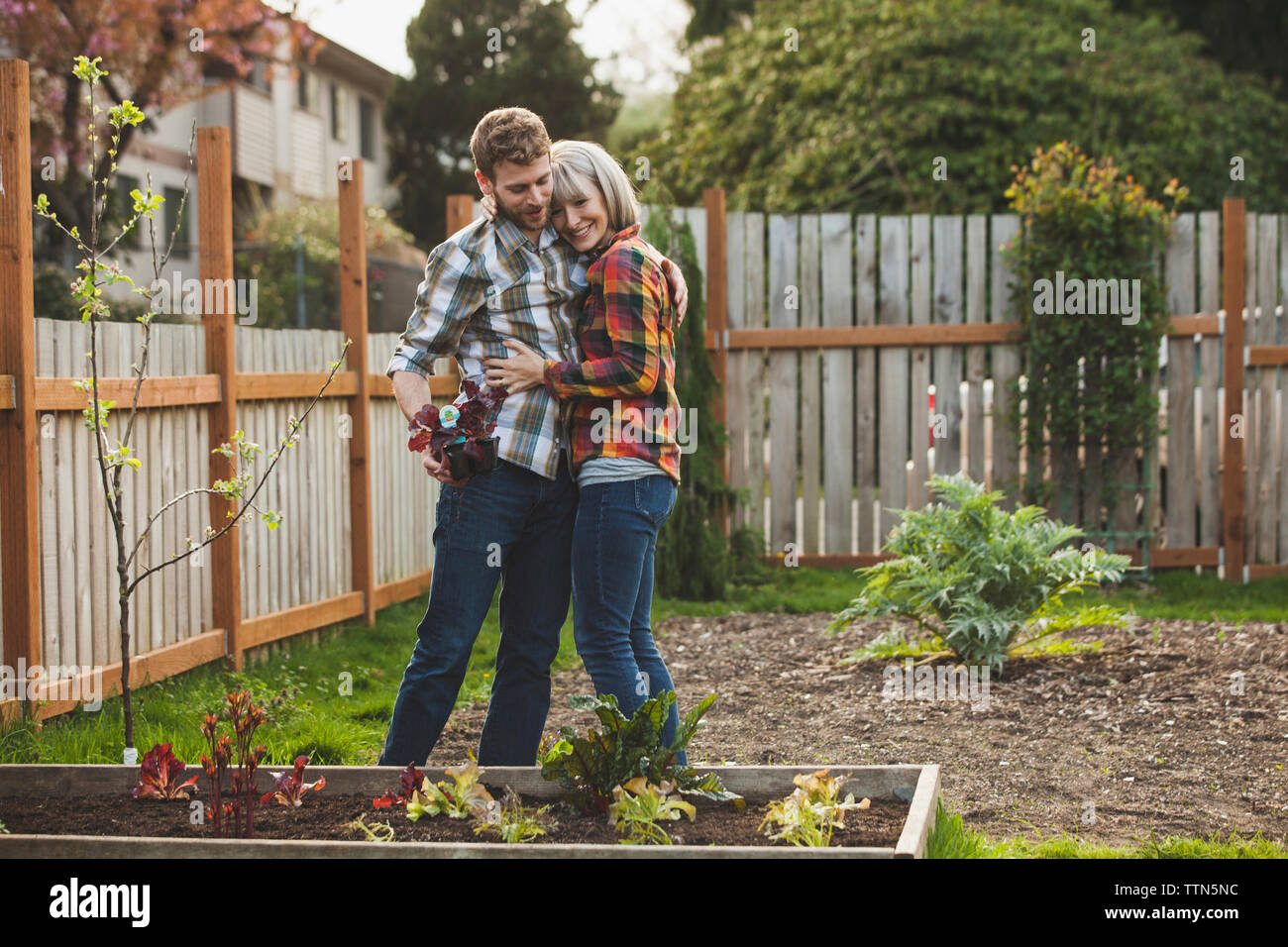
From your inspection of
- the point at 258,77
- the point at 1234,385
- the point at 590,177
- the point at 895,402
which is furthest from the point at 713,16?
the point at 590,177

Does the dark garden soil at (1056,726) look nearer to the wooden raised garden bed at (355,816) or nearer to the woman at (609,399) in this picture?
the wooden raised garden bed at (355,816)

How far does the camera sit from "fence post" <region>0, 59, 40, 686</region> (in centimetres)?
399

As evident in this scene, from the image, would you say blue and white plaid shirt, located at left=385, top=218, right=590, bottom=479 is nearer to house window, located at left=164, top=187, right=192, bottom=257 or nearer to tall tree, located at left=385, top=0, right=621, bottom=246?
house window, located at left=164, top=187, right=192, bottom=257

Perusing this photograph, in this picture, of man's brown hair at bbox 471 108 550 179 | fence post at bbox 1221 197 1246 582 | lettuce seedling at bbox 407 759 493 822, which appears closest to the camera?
lettuce seedling at bbox 407 759 493 822

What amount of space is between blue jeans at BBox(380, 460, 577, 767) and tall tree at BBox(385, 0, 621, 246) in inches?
855

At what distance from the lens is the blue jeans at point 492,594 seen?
3.09 meters

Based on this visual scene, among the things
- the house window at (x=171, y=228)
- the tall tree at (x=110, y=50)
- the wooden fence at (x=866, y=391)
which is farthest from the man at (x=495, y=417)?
the house window at (x=171, y=228)

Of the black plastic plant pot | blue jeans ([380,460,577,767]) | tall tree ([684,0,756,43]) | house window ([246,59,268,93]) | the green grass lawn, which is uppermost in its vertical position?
tall tree ([684,0,756,43])

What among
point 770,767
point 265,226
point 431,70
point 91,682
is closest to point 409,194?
point 431,70

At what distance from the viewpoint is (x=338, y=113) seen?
24.2 metres

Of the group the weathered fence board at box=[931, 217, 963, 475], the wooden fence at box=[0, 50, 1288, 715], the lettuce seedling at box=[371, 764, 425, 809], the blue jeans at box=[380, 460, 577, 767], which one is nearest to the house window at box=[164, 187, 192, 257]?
the wooden fence at box=[0, 50, 1288, 715]

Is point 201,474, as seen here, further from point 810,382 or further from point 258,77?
point 258,77

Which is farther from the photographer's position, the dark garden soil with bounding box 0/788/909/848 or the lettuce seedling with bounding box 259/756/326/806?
the lettuce seedling with bounding box 259/756/326/806
